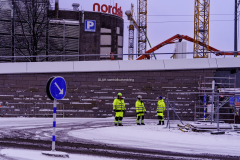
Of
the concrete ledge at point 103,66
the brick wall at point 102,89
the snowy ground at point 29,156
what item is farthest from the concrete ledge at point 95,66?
the snowy ground at point 29,156

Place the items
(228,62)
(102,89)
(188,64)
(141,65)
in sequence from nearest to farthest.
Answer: (228,62) → (188,64) → (141,65) → (102,89)

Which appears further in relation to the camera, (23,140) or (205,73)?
(205,73)

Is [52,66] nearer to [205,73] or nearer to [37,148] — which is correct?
[205,73]

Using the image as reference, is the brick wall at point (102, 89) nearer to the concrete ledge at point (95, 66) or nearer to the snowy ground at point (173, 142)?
the concrete ledge at point (95, 66)

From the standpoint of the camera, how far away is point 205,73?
2531cm

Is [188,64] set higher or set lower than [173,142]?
higher

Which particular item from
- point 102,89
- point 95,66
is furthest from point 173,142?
point 95,66

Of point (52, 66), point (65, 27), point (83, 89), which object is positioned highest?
point (65, 27)

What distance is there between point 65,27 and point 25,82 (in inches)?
934

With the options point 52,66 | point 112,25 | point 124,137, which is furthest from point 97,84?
point 112,25

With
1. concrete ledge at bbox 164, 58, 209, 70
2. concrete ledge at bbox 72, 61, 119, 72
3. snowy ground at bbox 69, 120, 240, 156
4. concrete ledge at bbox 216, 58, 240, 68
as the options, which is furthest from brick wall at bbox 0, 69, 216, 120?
snowy ground at bbox 69, 120, 240, 156

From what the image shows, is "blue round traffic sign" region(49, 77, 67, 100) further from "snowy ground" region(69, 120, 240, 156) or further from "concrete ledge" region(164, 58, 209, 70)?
"concrete ledge" region(164, 58, 209, 70)

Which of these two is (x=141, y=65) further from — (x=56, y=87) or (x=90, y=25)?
(x=90, y=25)

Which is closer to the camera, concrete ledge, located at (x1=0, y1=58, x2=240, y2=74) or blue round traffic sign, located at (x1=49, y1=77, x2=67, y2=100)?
blue round traffic sign, located at (x1=49, y1=77, x2=67, y2=100)
